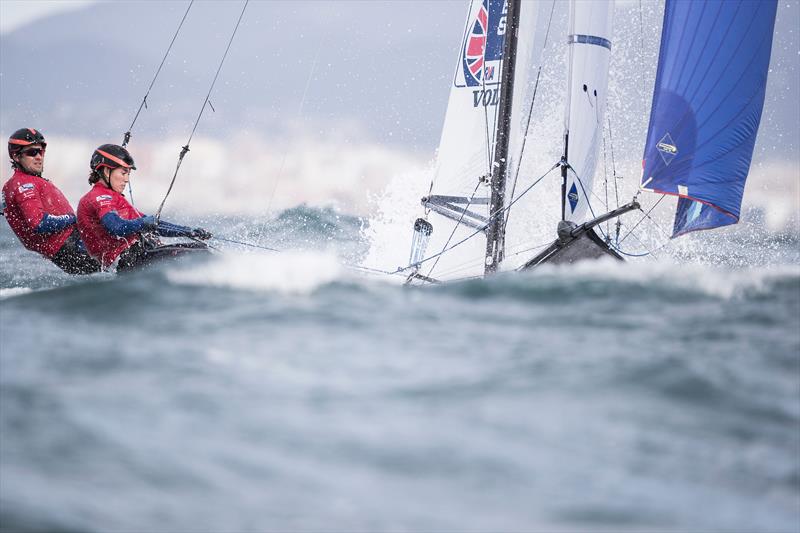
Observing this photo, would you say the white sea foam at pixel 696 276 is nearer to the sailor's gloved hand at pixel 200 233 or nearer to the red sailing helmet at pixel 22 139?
the sailor's gloved hand at pixel 200 233

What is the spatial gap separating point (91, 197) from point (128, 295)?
2081 millimetres

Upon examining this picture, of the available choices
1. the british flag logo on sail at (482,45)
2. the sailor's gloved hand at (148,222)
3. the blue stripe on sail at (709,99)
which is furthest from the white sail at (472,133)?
the sailor's gloved hand at (148,222)

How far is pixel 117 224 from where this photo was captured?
6000 mm

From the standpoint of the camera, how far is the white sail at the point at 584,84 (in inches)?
319

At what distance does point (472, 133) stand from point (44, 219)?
482 cm

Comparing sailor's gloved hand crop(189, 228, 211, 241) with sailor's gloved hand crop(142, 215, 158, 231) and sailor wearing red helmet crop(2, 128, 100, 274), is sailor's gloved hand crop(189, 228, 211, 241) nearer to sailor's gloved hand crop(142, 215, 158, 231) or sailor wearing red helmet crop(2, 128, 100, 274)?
sailor's gloved hand crop(142, 215, 158, 231)

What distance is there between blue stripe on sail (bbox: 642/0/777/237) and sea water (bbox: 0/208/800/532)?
8.14ft

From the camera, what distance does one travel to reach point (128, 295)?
4316mm

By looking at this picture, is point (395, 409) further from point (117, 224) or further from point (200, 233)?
point (117, 224)

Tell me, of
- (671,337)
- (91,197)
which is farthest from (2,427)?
(91,197)

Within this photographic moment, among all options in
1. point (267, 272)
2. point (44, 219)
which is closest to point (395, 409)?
point (267, 272)

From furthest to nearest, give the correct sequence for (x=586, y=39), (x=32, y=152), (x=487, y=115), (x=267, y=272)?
(x=487, y=115), (x=586, y=39), (x=32, y=152), (x=267, y=272)

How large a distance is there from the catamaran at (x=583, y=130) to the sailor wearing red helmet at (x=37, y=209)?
118 inches

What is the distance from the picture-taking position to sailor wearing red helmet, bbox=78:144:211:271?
19.8 feet
